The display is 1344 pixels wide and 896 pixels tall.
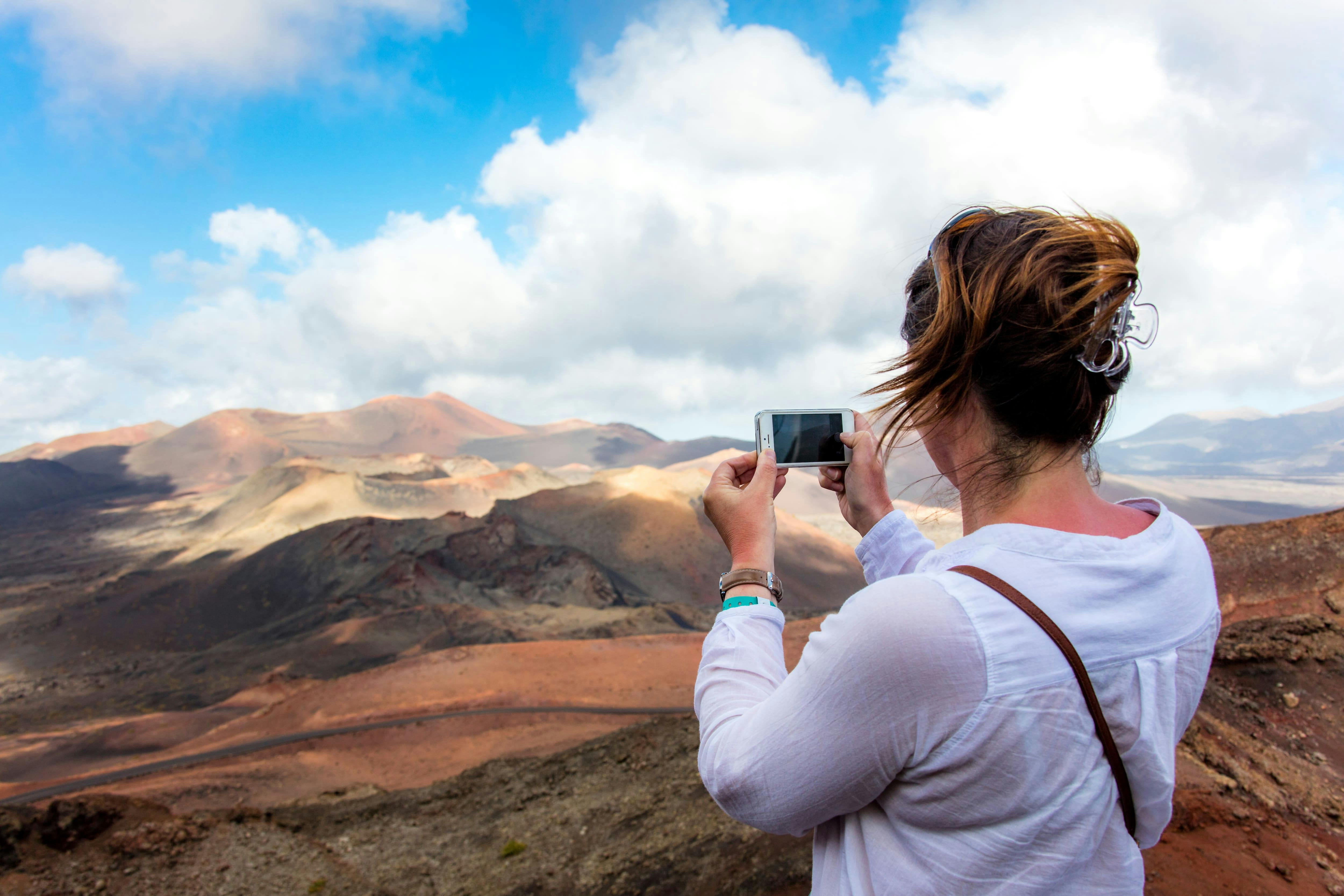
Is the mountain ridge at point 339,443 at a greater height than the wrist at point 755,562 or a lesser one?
greater

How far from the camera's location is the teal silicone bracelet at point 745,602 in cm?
104

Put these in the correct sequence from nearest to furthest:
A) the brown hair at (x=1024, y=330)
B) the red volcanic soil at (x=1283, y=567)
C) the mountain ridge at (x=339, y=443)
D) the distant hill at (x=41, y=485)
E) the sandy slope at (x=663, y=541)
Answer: the brown hair at (x=1024, y=330) < the red volcanic soil at (x=1283, y=567) < the sandy slope at (x=663, y=541) < the distant hill at (x=41, y=485) < the mountain ridge at (x=339, y=443)

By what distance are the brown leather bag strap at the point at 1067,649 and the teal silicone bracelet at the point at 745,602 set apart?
0.35 metres

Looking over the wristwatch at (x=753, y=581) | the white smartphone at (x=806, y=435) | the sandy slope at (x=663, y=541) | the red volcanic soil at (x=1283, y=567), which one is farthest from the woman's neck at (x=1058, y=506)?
the sandy slope at (x=663, y=541)

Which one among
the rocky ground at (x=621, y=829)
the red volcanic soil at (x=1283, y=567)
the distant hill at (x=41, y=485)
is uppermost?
the distant hill at (x=41, y=485)

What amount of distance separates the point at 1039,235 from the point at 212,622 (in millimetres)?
24328

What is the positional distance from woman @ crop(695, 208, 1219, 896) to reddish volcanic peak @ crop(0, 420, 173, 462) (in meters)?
66.9

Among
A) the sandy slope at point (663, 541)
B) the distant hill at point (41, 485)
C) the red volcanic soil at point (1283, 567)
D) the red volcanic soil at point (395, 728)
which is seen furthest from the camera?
the distant hill at point (41, 485)

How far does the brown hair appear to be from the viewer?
888 mm

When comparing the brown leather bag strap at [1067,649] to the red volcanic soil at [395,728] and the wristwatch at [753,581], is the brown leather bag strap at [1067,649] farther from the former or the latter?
the red volcanic soil at [395,728]

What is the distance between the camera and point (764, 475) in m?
1.22

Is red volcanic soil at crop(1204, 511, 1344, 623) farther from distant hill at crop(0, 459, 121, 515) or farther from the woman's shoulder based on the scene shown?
distant hill at crop(0, 459, 121, 515)

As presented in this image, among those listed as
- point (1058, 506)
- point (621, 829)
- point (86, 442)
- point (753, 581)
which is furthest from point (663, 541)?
point (86, 442)

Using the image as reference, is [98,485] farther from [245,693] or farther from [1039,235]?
[1039,235]
